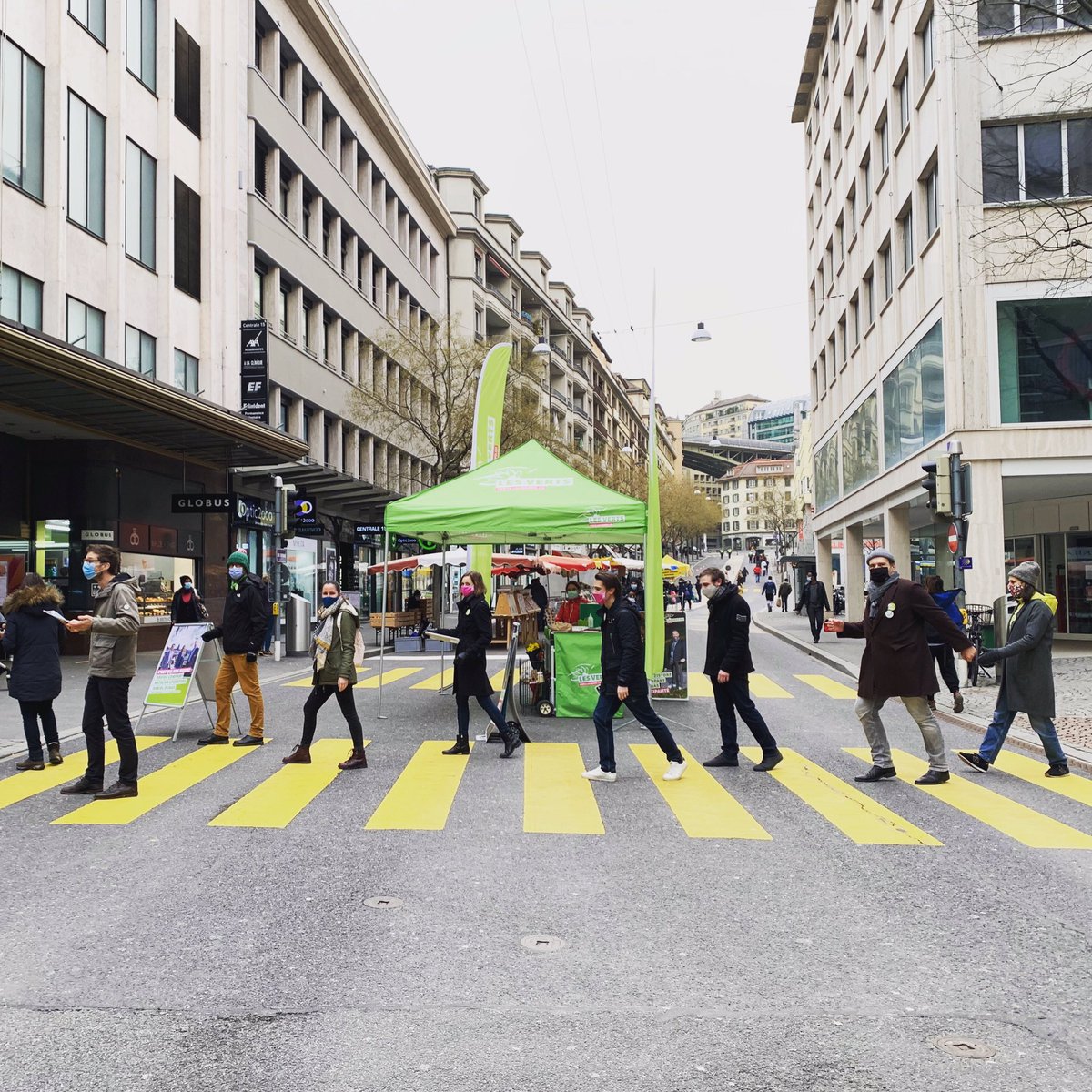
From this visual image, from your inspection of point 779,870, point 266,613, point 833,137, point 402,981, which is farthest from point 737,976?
point 833,137

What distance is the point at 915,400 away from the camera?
26.0m

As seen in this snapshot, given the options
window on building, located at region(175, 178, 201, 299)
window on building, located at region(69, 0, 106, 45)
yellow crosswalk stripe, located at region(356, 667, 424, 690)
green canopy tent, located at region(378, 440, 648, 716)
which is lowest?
yellow crosswalk stripe, located at region(356, 667, 424, 690)

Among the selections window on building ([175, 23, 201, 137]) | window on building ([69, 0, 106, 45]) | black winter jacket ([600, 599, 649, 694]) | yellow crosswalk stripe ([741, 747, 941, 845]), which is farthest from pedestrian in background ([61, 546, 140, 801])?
window on building ([175, 23, 201, 137])

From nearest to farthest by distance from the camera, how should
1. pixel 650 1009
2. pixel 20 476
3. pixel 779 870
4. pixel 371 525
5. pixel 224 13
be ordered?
pixel 650 1009 → pixel 779 870 → pixel 20 476 → pixel 224 13 → pixel 371 525

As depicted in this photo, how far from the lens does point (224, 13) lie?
28.9 metres

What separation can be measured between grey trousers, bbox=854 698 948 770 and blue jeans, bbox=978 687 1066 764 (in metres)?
0.62

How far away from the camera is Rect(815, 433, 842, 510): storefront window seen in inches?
1665

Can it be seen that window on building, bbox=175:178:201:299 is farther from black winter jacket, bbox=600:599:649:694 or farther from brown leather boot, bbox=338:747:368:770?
black winter jacket, bbox=600:599:649:694

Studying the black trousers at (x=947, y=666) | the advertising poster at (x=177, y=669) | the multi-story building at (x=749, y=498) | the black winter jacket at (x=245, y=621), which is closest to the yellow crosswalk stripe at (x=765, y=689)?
the black trousers at (x=947, y=666)

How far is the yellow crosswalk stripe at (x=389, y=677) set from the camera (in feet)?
56.6

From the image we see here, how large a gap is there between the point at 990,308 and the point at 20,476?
64.6 feet

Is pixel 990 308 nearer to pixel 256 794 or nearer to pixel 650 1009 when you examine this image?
pixel 256 794

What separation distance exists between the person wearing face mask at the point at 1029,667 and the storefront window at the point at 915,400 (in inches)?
580

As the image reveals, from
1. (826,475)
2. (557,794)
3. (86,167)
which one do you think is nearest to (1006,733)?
(557,794)
